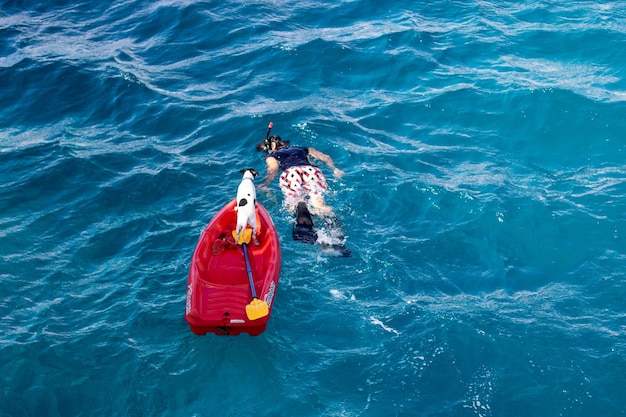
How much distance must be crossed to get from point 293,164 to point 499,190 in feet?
12.5

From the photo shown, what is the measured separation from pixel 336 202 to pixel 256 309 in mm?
3727

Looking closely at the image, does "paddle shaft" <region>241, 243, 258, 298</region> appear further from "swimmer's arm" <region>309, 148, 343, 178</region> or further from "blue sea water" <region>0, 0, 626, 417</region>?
"swimmer's arm" <region>309, 148, 343, 178</region>

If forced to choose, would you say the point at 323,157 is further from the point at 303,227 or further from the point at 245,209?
the point at 245,209

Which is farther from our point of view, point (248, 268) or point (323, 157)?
point (323, 157)

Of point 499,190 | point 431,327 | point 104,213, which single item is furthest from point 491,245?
point 104,213

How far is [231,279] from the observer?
10.1 meters

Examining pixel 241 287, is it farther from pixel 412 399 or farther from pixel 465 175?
pixel 465 175

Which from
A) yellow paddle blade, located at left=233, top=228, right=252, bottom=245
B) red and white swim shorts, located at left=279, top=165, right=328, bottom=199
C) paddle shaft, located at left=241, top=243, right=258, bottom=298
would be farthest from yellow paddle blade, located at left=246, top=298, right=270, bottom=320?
red and white swim shorts, located at left=279, top=165, right=328, bottom=199

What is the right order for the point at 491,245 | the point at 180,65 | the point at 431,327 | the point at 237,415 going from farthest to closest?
the point at 180,65, the point at 491,245, the point at 431,327, the point at 237,415

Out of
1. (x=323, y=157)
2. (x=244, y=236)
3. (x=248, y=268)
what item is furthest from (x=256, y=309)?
(x=323, y=157)

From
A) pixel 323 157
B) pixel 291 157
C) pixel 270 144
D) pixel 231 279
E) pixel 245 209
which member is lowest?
pixel 231 279

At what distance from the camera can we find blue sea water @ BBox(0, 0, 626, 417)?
28.9ft

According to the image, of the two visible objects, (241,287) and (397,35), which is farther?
(397,35)

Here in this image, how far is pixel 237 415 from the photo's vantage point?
837 cm
